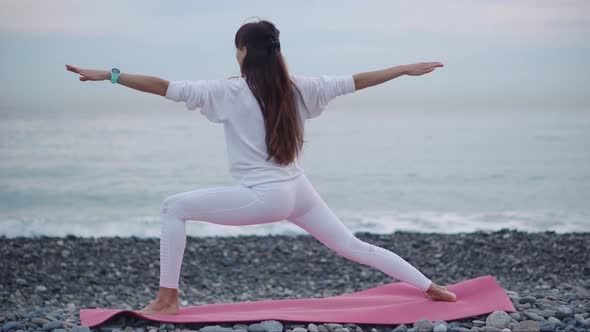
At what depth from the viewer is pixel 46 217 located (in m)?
14.0

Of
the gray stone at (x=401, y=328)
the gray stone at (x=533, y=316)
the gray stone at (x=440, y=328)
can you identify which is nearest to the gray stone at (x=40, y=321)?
the gray stone at (x=401, y=328)

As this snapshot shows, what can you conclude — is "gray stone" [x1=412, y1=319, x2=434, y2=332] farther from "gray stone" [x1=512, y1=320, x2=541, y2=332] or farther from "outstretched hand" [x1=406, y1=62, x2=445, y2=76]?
"outstretched hand" [x1=406, y1=62, x2=445, y2=76]

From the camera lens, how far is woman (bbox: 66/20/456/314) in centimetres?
404

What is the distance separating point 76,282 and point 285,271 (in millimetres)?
2427

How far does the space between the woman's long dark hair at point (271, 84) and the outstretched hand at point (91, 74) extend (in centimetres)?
79

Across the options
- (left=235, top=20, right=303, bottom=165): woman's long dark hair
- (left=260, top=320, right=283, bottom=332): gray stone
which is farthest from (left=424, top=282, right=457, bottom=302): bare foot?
(left=235, top=20, right=303, bottom=165): woman's long dark hair

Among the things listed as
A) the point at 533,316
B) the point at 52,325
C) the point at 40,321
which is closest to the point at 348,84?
the point at 533,316

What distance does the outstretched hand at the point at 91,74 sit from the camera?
13.2 feet

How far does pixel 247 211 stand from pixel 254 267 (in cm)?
466

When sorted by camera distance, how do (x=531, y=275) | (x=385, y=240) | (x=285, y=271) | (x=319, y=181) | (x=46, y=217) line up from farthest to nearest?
(x=319, y=181) < (x=46, y=217) < (x=385, y=240) < (x=285, y=271) < (x=531, y=275)

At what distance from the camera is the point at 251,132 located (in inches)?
161

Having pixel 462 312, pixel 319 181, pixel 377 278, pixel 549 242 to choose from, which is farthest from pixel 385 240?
pixel 319 181

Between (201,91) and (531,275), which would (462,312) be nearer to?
(201,91)

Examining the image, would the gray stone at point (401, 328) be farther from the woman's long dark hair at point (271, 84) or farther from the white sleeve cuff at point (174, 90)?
the white sleeve cuff at point (174, 90)
